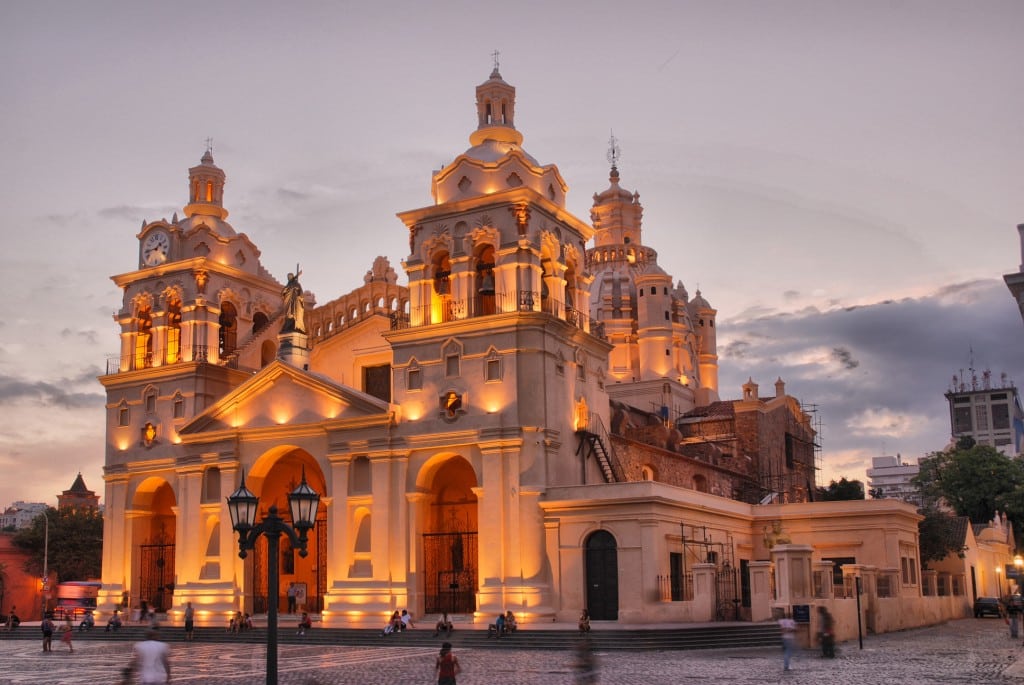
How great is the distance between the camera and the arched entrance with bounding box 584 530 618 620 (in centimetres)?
4056

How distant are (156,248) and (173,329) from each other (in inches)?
158

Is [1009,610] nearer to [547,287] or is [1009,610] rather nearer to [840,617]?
[840,617]

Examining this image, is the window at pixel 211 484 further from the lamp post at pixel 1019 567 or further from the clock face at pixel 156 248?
Answer: the lamp post at pixel 1019 567

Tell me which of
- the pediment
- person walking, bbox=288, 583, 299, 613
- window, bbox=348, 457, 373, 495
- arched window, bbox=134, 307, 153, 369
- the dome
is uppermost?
the dome

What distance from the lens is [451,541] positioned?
152 feet

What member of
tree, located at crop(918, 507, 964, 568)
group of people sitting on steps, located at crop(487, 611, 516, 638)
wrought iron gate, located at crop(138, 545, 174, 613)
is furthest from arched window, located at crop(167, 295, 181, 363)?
tree, located at crop(918, 507, 964, 568)

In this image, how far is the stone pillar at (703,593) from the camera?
39719 mm

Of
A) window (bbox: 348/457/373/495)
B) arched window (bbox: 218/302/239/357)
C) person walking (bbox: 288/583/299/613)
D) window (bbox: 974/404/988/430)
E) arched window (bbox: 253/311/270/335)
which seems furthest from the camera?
window (bbox: 974/404/988/430)

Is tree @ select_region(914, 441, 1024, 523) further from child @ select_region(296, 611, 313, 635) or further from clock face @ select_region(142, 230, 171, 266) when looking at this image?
clock face @ select_region(142, 230, 171, 266)

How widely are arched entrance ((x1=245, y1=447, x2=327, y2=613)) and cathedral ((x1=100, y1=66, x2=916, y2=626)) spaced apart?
0.48 ft

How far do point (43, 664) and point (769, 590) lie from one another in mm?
22256

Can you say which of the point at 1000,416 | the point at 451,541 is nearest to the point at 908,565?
the point at 451,541

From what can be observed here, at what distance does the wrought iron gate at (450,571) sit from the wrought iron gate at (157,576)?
46.0 ft

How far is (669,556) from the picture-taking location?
4128cm
